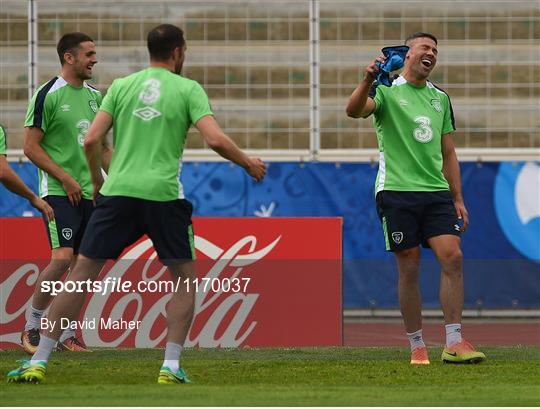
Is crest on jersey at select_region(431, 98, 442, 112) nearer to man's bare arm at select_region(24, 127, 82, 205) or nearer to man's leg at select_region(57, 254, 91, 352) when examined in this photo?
man's bare arm at select_region(24, 127, 82, 205)

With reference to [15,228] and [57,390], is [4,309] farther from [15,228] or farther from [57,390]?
[57,390]

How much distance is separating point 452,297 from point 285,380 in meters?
1.72

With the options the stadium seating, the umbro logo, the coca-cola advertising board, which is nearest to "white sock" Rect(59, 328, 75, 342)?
the coca-cola advertising board

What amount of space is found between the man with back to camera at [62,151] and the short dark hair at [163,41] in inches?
85.9

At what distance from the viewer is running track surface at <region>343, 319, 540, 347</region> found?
14055mm

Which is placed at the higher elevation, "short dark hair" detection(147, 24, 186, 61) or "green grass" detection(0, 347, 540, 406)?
"short dark hair" detection(147, 24, 186, 61)

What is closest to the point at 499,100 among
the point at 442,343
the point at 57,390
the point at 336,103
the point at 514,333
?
the point at 336,103

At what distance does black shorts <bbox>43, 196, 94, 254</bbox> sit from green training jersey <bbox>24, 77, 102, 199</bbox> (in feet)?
0.19

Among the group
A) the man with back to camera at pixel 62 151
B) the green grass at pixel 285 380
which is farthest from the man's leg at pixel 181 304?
the man with back to camera at pixel 62 151

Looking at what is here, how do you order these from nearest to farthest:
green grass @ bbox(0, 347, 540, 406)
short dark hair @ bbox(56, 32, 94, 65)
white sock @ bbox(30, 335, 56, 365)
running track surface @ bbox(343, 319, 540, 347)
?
green grass @ bbox(0, 347, 540, 406), white sock @ bbox(30, 335, 56, 365), short dark hair @ bbox(56, 32, 94, 65), running track surface @ bbox(343, 319, 540, 347)

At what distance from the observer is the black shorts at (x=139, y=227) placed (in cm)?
838

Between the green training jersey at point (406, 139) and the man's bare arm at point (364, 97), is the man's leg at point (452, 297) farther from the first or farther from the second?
the man's bare arm at point (364, 97)

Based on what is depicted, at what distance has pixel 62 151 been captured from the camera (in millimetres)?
10742

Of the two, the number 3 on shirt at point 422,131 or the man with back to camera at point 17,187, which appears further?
the man with back to camera at point 17,187
